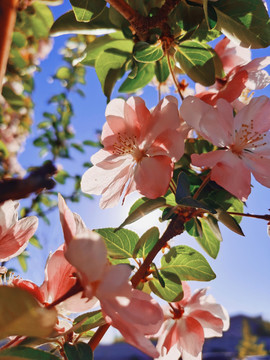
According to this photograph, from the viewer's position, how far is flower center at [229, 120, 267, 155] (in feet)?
2.06

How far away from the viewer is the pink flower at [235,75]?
0.66 metres

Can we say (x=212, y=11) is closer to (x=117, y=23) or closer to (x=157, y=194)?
(x=117, y=23)

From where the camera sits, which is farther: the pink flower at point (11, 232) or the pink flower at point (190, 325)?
the pink flower at point (190, 325)

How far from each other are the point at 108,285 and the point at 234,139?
0.41 m

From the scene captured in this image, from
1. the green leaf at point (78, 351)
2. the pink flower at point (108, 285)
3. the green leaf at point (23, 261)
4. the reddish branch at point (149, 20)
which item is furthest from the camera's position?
the green leaf at point (23, 261)

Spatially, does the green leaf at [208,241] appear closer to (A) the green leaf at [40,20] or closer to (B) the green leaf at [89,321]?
(B) the green leaf at [89,321]

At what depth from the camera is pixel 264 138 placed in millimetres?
642

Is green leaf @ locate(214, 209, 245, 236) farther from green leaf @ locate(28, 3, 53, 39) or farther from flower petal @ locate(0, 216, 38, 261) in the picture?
green leaf @ locate(28, 3, 53, 39)

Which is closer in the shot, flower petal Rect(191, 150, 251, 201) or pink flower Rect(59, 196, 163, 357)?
pink flower Rect(59, 196, 163, 357)

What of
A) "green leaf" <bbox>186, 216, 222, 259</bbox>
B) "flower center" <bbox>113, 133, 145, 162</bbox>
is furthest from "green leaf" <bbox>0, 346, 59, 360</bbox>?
"green leaf" <bbox>186, 216, 222, 259</bbox>

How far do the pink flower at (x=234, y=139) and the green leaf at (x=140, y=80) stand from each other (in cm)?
28

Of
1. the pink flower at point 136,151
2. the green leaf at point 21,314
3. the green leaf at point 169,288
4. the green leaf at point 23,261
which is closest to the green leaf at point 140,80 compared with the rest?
the pink flower at point 136,151

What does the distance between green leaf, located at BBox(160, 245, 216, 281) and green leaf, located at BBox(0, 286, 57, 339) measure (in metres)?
0.43

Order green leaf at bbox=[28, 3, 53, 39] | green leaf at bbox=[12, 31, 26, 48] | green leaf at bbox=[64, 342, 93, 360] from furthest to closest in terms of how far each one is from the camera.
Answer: green leaf at bbox=[12, 31, 26, 48]
green leaf at bbox=[28, 3, 53, 39]
green leaf at bbox=[64, 342, 93, 360]
